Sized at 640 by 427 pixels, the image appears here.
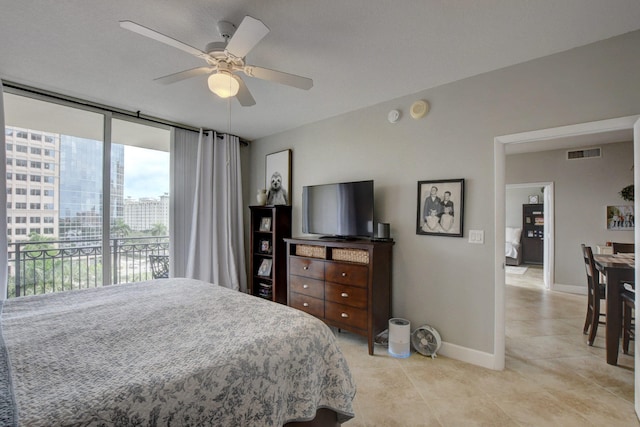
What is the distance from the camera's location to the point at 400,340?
2672mm

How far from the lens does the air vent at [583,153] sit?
16.0 ft

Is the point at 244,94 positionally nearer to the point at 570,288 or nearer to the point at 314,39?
the point at 314,39

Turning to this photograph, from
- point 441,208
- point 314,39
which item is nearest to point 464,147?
point 441,208

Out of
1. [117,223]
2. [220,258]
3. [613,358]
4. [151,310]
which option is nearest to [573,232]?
[613,358]

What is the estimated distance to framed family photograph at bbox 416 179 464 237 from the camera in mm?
2641

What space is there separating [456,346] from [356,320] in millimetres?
947

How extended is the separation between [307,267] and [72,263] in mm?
2986

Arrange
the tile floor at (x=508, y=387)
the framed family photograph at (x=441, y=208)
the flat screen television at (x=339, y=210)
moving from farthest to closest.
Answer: the flat screen television at (x=339, y=210) → the framed family photograph at (x=441, y=208) → the tile floor at (x=508, y=387)

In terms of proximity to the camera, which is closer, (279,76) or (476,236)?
(279,76)

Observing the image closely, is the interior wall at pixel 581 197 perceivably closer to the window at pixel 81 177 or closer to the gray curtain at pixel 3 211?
the window at pixel 81 177

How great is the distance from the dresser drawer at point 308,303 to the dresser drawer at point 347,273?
33 centimetres

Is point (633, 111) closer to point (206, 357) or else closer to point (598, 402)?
point (598, 402)

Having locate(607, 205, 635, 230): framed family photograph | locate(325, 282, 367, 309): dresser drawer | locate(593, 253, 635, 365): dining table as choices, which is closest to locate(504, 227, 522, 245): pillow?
locate(607, 205, 635, 230): framed family photograph

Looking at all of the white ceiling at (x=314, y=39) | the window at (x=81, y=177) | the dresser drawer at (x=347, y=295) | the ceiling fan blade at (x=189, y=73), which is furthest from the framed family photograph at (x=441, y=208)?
the window at (x=81, y=177)
